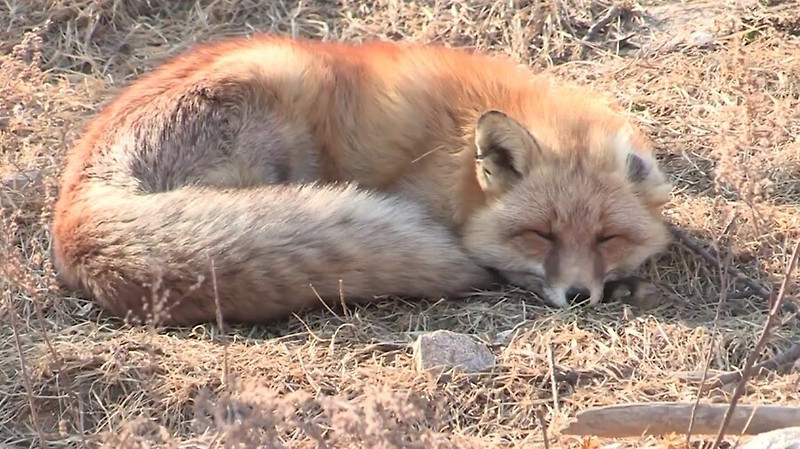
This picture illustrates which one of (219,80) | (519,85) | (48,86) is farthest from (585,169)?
(48,86)

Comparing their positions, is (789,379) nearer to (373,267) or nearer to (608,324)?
(608,324)

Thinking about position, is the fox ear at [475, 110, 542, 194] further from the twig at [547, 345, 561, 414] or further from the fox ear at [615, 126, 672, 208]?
the twig at [547, 345, 561, 414]

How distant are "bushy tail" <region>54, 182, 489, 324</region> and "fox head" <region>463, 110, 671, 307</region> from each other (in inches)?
10.4

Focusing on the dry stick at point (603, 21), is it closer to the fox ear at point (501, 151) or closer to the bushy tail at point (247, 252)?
the fox ear at point (501, 151)

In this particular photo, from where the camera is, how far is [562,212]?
3721 mm

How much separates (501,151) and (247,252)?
3.39 feet

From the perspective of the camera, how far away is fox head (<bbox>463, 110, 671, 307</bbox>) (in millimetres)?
3699

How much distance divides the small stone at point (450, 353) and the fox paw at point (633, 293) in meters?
0.70

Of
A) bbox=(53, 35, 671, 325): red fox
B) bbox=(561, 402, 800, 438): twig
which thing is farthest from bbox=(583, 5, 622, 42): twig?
bbox=(561, 402, 800, 438): twig

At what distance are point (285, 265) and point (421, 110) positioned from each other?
3.50 ft

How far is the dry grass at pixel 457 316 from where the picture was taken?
8.86 feet

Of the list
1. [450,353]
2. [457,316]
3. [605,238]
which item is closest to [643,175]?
[605,238]

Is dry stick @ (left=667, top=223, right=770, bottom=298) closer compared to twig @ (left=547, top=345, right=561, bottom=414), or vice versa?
twig @ (left=547, top=345, right=561, bottom=414)

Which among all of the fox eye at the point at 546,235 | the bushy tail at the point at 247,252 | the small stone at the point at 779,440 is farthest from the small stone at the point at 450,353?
the small stone at the point at 779,440
